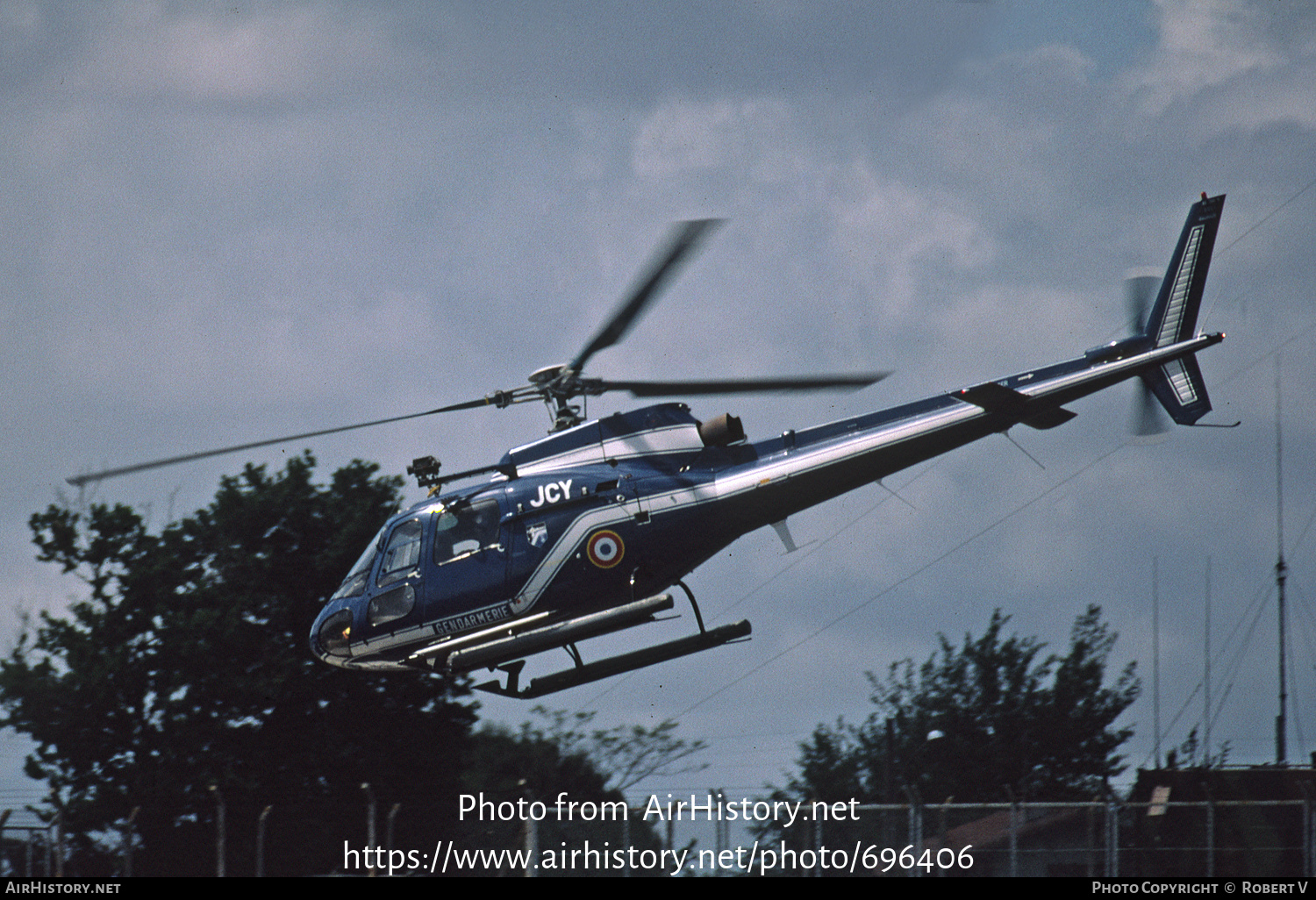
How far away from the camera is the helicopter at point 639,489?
19859 millimetres

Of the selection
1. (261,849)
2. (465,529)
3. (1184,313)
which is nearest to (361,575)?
(465,529)

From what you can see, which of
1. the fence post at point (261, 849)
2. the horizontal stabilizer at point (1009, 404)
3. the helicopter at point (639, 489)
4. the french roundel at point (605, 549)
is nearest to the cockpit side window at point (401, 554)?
the helicopter at point (639, 489)

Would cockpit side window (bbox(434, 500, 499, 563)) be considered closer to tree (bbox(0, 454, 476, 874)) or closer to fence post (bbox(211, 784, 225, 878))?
fence post (bbox(211, 784, 225, 878))

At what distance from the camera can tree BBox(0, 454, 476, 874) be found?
3347cm

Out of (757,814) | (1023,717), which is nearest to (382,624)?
(757,814)

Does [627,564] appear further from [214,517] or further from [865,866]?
[214,517]

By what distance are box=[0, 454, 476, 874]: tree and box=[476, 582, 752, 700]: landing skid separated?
13309mm

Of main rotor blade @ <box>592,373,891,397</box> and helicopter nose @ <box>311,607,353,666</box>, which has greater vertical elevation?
main rotor blade @ <box>592,373,891,397</box>

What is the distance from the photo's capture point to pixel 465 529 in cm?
2095

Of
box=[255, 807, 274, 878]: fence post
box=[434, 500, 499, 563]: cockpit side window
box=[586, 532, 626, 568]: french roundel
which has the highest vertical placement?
box=[434, 500, 499, 563]: cockpit side window

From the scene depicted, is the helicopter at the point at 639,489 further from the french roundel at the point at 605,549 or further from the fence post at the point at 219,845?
the fence post at the point at 219,845

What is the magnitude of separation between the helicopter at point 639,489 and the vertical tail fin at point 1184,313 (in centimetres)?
2

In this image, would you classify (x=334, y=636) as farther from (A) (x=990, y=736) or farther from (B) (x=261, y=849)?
(A) (x=990, y=736)

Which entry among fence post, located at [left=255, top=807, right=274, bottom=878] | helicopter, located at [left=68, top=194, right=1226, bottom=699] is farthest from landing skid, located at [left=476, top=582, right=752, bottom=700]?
fence post, located at [left=255, top=807, right=274, bottom=878]
